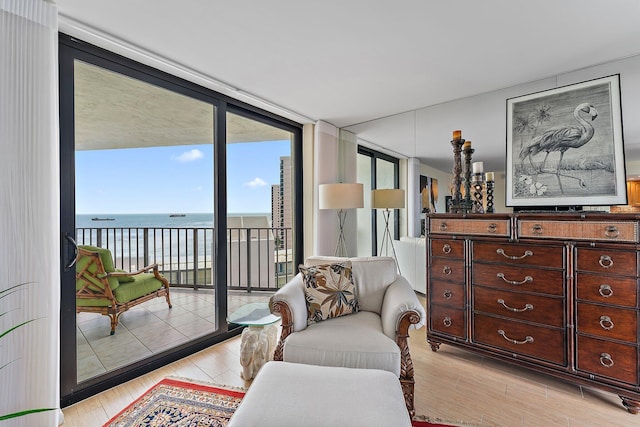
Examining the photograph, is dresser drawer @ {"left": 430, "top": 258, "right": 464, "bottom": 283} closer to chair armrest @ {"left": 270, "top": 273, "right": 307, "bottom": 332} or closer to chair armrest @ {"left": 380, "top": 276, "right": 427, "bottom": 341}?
chair armrest @ {"left": 380, "top": 276, "right": 427, "bottom": 341}

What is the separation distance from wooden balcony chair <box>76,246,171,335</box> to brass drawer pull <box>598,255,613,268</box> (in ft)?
12.1

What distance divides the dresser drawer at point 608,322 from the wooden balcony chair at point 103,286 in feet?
11.8

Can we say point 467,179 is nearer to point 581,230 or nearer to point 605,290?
point 581,230

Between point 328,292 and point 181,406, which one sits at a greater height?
point 328,292

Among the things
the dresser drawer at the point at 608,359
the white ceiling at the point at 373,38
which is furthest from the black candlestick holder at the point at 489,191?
the dresser drawer at the point at 608,359

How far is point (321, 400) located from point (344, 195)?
2217 millimetres

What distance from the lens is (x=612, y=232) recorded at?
1852 mm

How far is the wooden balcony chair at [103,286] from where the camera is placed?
254 centimetres

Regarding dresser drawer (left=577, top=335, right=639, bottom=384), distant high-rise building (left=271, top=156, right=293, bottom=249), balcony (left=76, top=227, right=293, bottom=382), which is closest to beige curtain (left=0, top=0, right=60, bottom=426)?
balcony (left=76, top=227, right=293, bottom=382)

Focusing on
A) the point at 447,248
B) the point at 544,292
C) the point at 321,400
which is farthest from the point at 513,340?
the point at 321,400

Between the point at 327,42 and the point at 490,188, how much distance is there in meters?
1.77

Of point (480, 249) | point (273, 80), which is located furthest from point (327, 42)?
point (480, 249)

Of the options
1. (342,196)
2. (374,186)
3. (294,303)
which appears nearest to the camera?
(294,303)

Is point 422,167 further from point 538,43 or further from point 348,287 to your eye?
point 348,287
